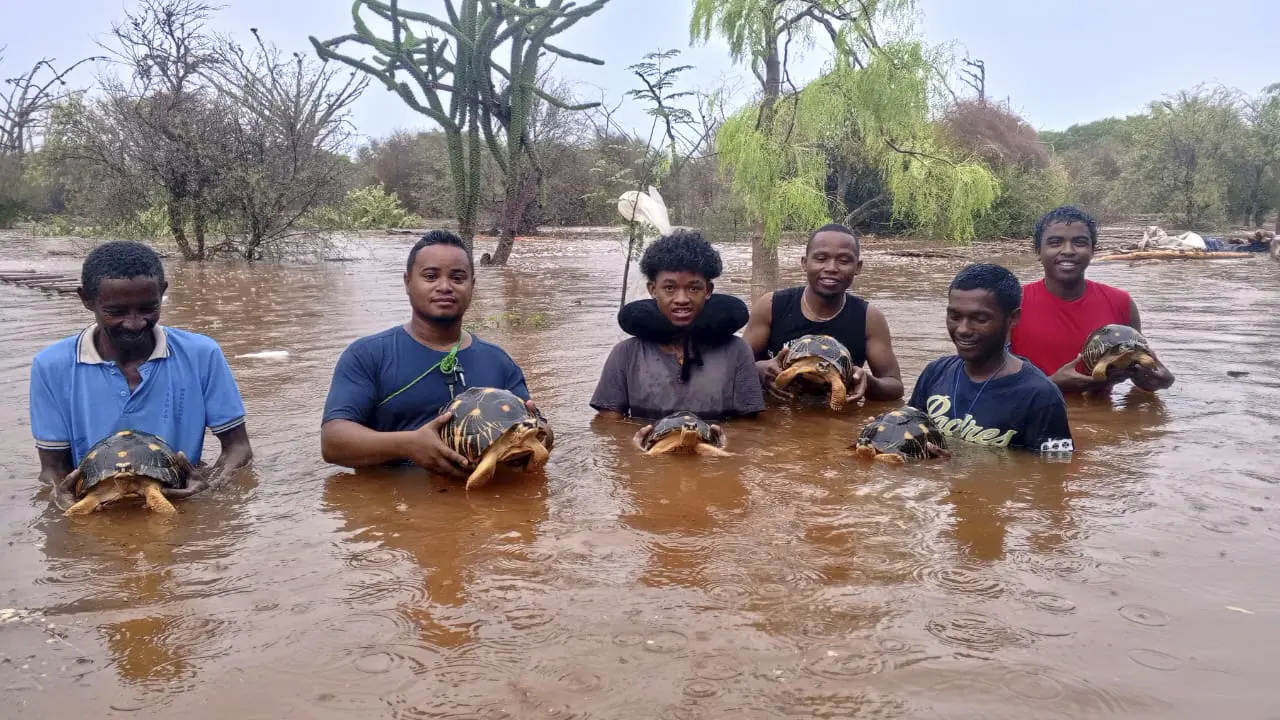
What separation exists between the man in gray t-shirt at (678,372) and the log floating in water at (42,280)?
939cm

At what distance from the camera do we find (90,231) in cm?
1842

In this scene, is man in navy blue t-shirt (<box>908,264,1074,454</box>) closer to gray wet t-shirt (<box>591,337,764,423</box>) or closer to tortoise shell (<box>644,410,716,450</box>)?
gray wet t-shirt (<box>591,337,764,423</box>)

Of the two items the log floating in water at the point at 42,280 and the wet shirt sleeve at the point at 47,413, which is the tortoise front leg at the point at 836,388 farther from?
the log floating in water at the point at 42,280

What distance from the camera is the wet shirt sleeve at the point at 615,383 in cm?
496

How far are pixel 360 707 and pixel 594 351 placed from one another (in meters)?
5.77

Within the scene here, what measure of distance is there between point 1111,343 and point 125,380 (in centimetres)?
503

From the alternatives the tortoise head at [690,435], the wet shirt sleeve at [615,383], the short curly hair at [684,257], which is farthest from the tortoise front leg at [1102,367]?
the wet shirt sleeve at [615,383]

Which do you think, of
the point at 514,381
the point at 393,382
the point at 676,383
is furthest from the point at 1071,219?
the point at 393,382

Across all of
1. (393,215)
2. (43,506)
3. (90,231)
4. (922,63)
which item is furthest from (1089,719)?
(393,215)

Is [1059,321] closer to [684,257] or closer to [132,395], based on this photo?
[684,257]

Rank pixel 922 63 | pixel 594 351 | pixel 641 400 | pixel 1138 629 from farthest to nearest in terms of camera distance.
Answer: pixel 922 63 → pixel 594 351 → pixel 641 400 → pixel 1138 629

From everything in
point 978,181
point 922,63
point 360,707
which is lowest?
point 360,707

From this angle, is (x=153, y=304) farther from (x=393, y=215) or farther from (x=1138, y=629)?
(x=393, y=215)

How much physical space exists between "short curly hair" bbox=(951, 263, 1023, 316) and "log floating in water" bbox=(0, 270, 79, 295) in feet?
36.3
